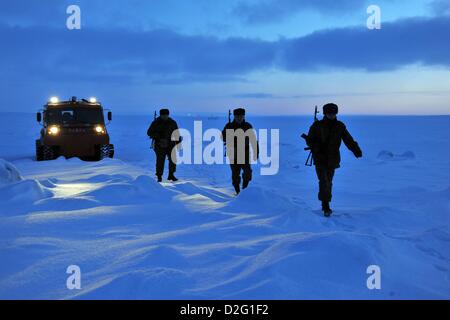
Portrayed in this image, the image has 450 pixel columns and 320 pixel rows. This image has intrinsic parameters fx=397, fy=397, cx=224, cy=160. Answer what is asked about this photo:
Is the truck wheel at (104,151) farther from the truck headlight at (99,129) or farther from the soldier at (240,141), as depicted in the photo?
the soldier at (240,141)

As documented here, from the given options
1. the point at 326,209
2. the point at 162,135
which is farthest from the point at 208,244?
the point at 162,135

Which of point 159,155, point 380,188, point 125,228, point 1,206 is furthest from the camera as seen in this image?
point 380,188

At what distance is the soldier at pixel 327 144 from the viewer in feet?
20.0

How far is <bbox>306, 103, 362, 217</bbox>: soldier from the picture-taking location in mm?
6090

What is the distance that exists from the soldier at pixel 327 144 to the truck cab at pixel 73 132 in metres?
9.33

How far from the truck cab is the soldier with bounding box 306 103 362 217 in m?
9.33

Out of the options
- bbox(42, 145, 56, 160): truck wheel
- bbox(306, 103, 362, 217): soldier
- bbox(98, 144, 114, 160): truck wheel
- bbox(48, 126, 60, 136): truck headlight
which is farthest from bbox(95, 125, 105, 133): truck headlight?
bbox(306, 103, 362, 217): soldier

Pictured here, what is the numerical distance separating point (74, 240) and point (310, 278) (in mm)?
2699

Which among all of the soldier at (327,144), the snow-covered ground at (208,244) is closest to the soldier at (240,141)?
the snow-covered ground at (208,244)

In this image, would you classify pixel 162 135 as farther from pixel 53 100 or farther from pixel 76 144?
pixel 53 100
